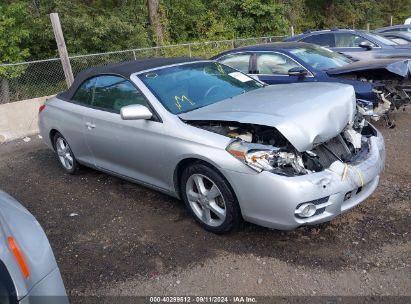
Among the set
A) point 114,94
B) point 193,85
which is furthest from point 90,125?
point 193,85

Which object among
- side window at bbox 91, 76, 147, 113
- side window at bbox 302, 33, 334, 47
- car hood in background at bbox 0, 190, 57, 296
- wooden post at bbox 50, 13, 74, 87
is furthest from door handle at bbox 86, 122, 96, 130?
side window at bbox 302, 33, 334, 47

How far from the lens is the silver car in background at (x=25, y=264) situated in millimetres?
2064

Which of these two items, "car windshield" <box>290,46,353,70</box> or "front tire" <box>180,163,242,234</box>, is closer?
"front tire" <box>180,163,242,234</box>

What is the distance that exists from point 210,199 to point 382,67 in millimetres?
4325

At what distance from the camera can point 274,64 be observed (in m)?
7.73

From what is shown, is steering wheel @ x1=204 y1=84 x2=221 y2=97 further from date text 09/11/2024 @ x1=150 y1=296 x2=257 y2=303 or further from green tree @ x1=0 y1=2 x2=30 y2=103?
green tree @ x1=0 y1=2 x2=30 y2=103

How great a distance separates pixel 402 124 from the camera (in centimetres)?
730

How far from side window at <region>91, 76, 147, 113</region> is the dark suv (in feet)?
22.4

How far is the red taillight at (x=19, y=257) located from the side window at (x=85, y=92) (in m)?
3.21

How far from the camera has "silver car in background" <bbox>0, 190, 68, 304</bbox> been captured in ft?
6.77

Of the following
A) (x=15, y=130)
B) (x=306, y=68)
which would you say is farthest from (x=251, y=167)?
(x=15, y=130)

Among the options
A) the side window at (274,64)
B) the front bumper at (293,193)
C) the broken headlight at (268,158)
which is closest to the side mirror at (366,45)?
the side window at (274,64)

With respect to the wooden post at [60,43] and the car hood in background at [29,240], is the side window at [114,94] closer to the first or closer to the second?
the car hood in background at [29,240]

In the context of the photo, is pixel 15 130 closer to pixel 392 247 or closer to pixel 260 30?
pixel 392 247
